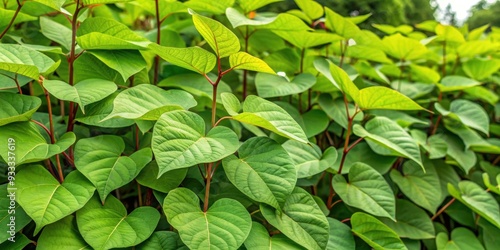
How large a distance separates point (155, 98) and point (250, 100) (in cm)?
18

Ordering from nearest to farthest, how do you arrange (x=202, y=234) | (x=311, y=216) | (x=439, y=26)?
(x=202, y=234)
(x=311, y=216)
(x=439, y=26)

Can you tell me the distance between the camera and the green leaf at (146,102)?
72 centimetres

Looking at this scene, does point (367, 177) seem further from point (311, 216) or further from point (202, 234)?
point (202, 234)

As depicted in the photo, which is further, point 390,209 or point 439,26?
point 439,26

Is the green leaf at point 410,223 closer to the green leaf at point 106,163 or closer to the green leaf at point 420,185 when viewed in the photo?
the green leaf at point 420,185

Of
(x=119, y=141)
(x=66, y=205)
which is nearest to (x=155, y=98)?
(x=119, y=141)

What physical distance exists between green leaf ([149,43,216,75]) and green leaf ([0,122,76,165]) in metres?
0.23

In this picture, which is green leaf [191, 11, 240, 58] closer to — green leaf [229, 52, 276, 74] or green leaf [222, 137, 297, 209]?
green leaf [229, 52, 276, 74]

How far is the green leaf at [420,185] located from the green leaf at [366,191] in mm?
184

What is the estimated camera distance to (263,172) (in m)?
0.77

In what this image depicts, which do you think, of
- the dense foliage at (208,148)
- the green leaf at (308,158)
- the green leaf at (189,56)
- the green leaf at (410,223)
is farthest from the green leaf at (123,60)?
the green leaf at (410,223)

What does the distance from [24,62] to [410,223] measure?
94cm

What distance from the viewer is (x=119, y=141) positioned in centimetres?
87

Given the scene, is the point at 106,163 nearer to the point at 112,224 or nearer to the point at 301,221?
the point at 112,224
